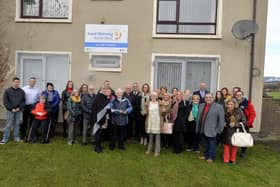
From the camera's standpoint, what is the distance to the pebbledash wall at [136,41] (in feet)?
31.2

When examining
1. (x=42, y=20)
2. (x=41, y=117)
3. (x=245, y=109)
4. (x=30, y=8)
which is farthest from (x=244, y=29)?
(x=30, y=8)

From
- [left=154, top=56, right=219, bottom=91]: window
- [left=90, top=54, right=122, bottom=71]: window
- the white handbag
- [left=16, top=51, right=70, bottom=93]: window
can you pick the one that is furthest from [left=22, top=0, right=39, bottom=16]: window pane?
the white handbag

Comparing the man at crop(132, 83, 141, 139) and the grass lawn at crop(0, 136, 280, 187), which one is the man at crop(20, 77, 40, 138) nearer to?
the grass lawn at crop(0, 136, 280, 187)

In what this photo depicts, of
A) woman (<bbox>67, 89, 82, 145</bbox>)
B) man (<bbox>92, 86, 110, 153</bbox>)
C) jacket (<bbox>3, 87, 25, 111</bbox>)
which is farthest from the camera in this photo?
woman (<bbox>67, 89, 82, 145</bbox>)

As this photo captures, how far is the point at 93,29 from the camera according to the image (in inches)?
390

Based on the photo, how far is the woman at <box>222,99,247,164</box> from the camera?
6.80m

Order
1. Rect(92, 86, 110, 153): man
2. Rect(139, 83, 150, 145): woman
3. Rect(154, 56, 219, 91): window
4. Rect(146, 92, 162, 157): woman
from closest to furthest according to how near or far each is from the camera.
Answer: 1. Rect(146, 92, 162, 157): woman
2. Rect(92, 86, 110, 153): man
3. Rect(139, 83, 150, 145): woman
4. Rect(154, 56, 219, 91): window

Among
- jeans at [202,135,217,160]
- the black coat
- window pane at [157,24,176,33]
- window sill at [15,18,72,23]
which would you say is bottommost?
jeans at [202,135,217,160]

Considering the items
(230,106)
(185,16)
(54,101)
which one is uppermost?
(185,16)

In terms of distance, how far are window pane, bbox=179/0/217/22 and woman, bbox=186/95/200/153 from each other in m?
3.65

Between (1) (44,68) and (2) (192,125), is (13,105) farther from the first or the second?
(2) (192,125)

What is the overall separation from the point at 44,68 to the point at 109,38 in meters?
2.66

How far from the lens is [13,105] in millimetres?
7801

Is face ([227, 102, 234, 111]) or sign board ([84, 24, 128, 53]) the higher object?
sign board ([84, 24, 128, 53])
